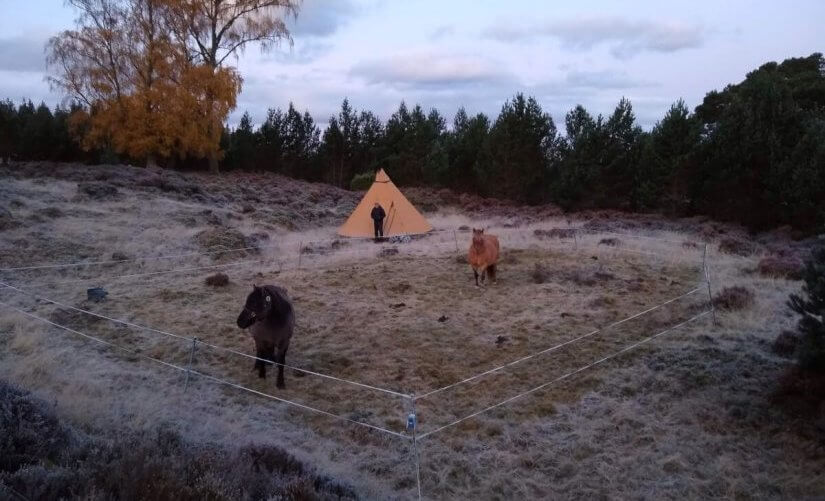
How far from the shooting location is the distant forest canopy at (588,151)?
19.3m

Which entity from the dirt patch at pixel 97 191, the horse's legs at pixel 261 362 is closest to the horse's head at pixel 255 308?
the horse's legs at pixel 261 362

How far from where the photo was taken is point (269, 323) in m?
7.64

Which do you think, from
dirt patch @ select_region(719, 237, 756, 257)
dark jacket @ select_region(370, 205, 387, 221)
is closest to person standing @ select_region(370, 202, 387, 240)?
dark jacket @ select_region(370, 205, 387, 221)

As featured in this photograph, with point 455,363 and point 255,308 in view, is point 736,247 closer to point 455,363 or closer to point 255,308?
point 455,363

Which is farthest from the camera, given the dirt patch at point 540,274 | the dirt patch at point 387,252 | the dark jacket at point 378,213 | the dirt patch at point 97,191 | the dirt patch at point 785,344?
the dirt patch at point 97,191

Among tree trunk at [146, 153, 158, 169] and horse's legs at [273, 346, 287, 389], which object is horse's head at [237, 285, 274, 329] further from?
tree trunk at [146, 153, 158, 169]

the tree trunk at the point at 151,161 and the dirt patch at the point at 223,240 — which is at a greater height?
the tree trunk at the point at 151,161

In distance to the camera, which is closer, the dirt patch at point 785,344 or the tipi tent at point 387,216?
the dirt patch at point 785,344

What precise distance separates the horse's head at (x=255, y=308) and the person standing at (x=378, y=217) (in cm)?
1077

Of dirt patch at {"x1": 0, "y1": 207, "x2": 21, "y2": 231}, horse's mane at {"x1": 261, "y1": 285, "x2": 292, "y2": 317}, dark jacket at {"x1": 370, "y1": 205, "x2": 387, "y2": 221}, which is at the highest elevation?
dark jacket at {"x1": 370, "y1": 205, "x2": 387, "y2": 221}

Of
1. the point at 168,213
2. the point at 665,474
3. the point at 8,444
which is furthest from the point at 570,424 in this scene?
the point at 168,213

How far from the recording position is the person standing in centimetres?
1811

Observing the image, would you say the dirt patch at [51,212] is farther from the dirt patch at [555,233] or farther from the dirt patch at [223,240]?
the dirt patch at [555,233]

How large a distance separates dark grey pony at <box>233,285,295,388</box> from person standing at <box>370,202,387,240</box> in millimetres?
10293
